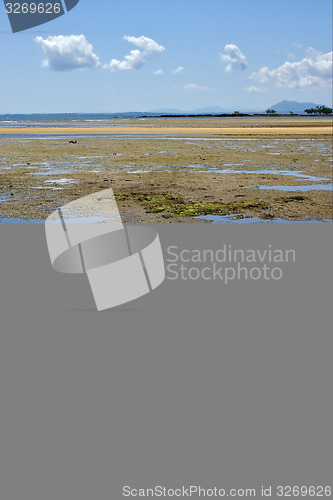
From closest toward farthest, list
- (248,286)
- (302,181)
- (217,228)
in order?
(248,286), (217,228), (302,181)

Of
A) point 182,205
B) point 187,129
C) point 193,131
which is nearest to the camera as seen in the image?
point 182,205

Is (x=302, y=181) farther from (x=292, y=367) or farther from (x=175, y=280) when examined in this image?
(x=292, y=367)

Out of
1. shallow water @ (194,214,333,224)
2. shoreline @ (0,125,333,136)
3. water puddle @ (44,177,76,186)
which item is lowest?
shallow water @ (194,214,333,224)

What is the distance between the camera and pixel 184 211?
58.9ft

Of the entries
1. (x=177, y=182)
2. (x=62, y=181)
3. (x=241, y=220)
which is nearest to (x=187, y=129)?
(x=177, y=182)

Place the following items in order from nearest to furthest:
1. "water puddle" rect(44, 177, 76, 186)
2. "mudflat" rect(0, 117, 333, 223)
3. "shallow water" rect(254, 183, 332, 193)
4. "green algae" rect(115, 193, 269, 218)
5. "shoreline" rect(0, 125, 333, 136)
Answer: "green algae" rect(115, 193, 269, 218) → "mudflat" rect(0, 117, 333, 223) → "shallow water" rect(254, 183, 332, 193) → "water puddle" rect(44, 177, 76, 186) → "shoreline" rect(0, 125, 333, 136)

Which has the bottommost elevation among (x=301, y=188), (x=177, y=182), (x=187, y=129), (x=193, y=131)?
(x=301, y=188)

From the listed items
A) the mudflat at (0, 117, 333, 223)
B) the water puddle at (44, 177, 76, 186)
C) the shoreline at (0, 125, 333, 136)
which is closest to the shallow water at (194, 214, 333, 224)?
the mudflat at (0, 117, 333, 223)

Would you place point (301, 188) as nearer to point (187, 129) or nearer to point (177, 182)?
point (177, 182)

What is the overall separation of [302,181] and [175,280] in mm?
17741

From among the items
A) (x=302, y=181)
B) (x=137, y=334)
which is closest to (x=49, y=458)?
(x=137, y=334)

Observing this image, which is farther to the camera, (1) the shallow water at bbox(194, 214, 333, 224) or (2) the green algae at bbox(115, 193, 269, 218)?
(2) the green algae at bbox(115, 193, 269, 218)

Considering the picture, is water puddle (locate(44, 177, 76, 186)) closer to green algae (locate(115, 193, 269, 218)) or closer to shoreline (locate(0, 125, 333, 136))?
green algae (locate(115, 193, 269, 218))

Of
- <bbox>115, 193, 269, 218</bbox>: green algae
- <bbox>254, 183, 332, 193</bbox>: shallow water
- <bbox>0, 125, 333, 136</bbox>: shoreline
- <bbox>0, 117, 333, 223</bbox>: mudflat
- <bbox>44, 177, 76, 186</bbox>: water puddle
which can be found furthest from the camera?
<bbox>0, 125, 333, 136</bbox>: shoreline
